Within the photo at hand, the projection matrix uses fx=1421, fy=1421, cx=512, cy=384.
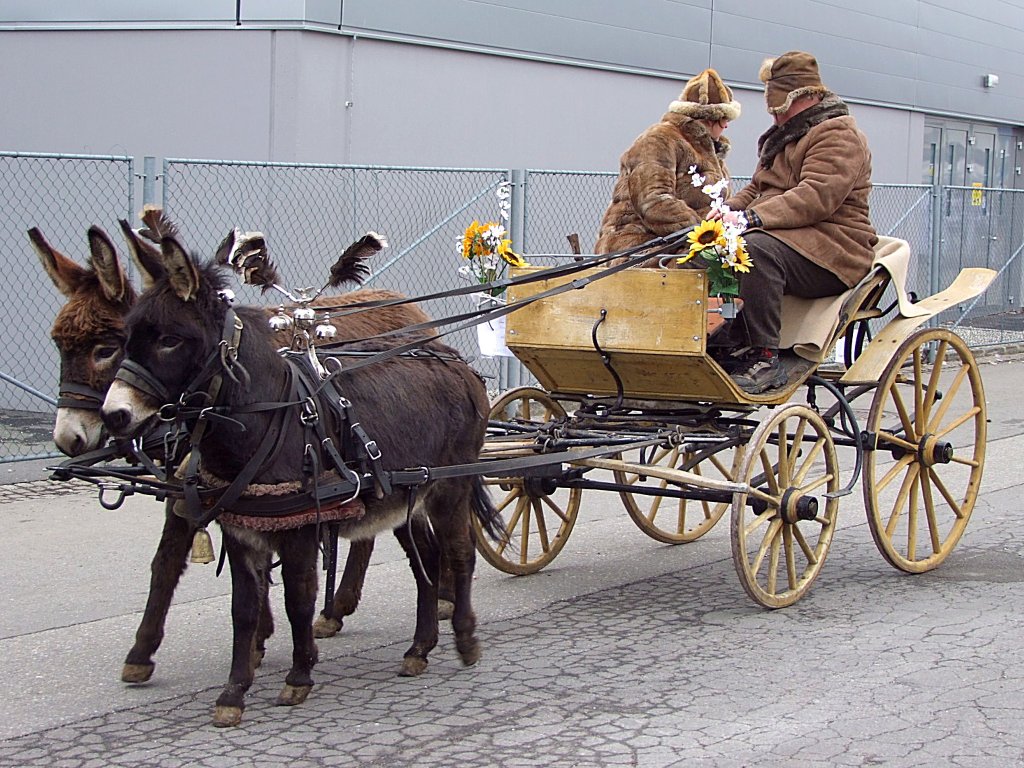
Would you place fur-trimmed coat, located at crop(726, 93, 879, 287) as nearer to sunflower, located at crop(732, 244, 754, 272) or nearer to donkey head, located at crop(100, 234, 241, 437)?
sunflower, located at crop(732, 244, 754, 272)

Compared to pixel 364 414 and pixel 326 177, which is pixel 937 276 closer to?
pixel 326 177

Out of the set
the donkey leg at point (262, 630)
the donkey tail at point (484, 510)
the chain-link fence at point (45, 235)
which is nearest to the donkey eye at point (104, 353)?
the donkey leg at point (262, 630)

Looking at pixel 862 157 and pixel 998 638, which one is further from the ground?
pixel 862 157

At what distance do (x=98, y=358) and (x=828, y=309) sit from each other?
3659mm

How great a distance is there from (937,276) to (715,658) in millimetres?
11559

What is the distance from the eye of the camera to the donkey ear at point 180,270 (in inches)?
183

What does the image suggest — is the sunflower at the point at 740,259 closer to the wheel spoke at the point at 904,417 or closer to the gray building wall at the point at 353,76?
the wheel spoke at the point at 904,417

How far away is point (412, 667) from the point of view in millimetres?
5699

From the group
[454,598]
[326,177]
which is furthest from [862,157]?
[326,177]

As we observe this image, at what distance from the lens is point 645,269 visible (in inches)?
255

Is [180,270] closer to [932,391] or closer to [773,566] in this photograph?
[773,566]

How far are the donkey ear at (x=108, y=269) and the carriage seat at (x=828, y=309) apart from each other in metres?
3.36

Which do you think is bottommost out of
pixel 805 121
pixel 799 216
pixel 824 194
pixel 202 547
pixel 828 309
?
pixel 202 547

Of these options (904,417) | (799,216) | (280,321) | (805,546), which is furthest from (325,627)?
(904,417)
